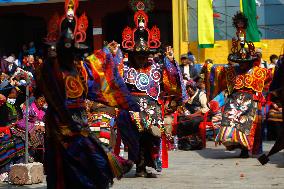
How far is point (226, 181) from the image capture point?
30.1 ft

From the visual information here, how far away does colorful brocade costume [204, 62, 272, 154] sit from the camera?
39.1ft

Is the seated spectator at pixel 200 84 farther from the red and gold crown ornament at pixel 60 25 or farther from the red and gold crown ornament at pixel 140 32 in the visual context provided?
the red and gold crown ornament at pixel 60 25

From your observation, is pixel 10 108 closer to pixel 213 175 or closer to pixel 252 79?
pixel 213 175

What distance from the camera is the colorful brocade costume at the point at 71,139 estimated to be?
269 inches

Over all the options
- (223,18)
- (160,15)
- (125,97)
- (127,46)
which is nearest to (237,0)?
(223,18)

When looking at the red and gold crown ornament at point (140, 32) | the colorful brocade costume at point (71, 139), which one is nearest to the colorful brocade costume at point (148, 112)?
the red and gold crown ornament at point (140, 32)

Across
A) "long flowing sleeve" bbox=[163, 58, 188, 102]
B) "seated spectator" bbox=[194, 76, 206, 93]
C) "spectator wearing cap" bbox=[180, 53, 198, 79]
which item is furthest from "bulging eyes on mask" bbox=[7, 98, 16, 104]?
"spectator wearing cap" bbox=[180, 53, 198, 79]

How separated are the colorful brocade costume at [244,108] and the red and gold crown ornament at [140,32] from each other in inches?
93.0

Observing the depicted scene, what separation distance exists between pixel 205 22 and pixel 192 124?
481cm

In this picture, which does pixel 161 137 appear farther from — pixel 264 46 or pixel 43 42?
pixel 264 46

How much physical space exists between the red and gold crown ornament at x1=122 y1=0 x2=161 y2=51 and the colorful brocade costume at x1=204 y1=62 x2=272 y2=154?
236cm

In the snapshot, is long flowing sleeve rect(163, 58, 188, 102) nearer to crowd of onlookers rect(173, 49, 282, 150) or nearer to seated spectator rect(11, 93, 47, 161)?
seated spectator rect(11, 93, 47, 161)

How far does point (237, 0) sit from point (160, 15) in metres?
3.74

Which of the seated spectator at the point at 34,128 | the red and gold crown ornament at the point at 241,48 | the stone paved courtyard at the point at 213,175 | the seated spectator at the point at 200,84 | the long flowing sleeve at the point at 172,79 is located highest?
the red and gold crown ornament at the point at 241,48
